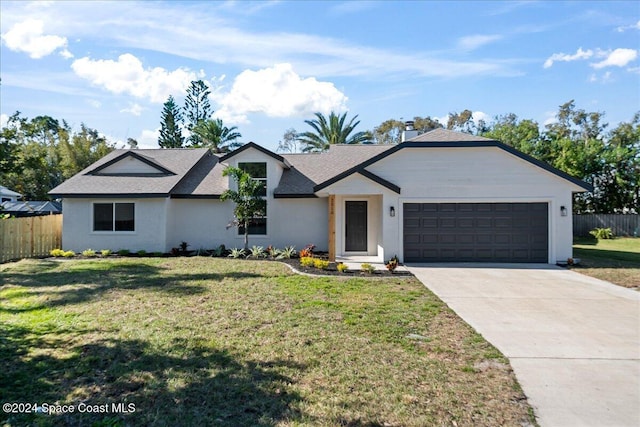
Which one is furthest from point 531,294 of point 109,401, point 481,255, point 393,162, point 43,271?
point 43,271

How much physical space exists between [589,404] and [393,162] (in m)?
10.7

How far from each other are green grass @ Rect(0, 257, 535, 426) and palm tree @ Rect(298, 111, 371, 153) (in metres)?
27.4

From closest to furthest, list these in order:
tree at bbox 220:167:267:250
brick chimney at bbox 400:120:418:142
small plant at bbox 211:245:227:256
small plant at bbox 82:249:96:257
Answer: tree at bbox 220:167:267:250
small plant at bbox 82:249:96:257
small plant at bbox 211:245:227:256
brick chimney at bbox 400:120:418:142

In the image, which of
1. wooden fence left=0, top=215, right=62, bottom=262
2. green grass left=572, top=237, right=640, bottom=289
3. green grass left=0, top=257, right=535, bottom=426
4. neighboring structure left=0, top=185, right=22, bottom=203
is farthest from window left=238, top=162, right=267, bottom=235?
neighboring structure left=0, top=185, right=22, bottom=203

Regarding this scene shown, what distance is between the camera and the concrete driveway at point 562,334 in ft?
12.6

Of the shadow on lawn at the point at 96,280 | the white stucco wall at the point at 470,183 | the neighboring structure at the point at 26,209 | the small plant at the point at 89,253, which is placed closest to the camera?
the shadow on lawn at the point at 96,280

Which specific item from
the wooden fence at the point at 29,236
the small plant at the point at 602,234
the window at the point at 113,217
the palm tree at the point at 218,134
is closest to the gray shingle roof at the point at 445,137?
the window at the point at 113,217

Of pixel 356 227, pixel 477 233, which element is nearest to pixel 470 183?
pixel 477 233

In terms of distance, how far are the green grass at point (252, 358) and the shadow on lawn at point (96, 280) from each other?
11 cm

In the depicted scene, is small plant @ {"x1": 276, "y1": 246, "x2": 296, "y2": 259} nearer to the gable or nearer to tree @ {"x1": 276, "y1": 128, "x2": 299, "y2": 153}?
the gable

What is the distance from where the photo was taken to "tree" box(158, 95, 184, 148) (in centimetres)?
4003

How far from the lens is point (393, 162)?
13750 millimetres

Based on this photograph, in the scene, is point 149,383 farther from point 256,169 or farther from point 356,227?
point 256,169

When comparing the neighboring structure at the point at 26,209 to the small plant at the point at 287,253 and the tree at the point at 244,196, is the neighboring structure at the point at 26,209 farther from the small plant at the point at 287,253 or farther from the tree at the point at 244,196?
the small plant at the point at 287,253
